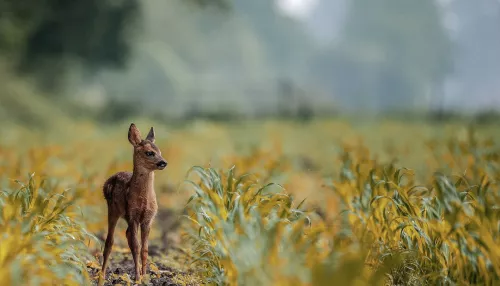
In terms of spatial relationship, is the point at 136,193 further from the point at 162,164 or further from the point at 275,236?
the point at 275,236

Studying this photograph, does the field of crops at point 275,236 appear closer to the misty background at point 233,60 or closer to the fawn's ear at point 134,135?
the fawn's ear at point 134,135

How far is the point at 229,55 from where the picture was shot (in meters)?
34.8

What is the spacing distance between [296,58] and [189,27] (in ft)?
40.5

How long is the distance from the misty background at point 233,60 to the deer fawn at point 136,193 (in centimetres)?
1199

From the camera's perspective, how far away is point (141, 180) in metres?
2.95

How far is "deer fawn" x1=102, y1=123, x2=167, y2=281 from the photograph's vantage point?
287 cm

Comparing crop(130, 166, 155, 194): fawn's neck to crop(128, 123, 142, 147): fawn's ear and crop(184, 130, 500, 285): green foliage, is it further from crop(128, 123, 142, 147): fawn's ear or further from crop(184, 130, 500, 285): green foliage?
crop(184, 130, 500, 285): green foliage

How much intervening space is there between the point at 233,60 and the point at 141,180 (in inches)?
1286

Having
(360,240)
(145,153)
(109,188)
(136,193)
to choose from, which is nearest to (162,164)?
(145,153)

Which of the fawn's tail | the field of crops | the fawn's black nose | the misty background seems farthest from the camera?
the misty background

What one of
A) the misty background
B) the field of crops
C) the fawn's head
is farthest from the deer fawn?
the misty background

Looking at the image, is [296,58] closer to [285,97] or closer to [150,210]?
[285,97]

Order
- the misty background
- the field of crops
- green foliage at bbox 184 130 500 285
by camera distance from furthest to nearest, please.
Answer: the misty background, the field of crops, green foliage at bbox 184 130 500 285

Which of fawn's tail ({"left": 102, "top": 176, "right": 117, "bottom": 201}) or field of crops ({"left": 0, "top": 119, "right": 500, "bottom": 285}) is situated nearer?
field of crops ({"left": 0, "top": 119, "right": 500, "bottom": 285})
